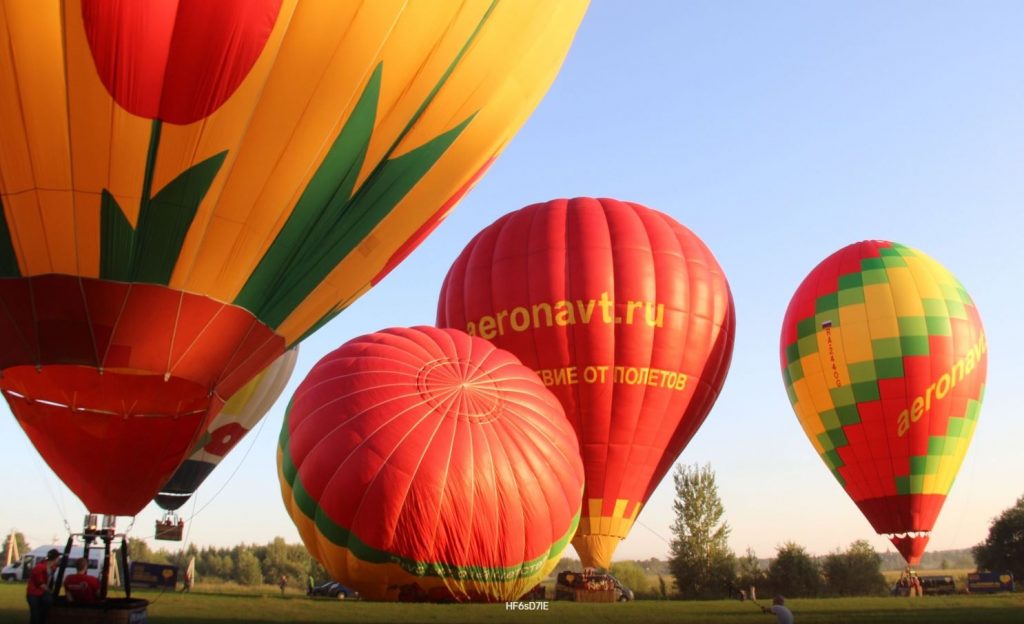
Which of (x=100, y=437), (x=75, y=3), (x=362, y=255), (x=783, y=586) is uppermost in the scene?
(x=75, y=3)

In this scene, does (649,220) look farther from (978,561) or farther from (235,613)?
(978,561)

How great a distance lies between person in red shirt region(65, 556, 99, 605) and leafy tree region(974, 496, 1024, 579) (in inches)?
1156

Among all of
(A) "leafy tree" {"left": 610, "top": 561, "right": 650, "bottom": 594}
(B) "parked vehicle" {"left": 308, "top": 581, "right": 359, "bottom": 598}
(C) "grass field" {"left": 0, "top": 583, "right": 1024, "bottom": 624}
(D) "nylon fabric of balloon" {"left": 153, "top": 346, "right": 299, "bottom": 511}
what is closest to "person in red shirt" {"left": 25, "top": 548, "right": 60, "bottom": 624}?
(C) "grass field" {"left": 0, "top": 583, "right": 1024, "bottom": 624}

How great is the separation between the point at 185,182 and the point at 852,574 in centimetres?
2268

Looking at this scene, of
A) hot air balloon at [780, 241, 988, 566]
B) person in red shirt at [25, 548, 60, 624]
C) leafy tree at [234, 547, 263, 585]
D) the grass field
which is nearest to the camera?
person in red shirt at [25, 548, 60, 624]

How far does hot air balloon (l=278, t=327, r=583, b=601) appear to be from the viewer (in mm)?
10555

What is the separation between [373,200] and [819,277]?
15.0 metres

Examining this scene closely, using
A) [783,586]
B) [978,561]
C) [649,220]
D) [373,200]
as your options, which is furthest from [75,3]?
[978,561]

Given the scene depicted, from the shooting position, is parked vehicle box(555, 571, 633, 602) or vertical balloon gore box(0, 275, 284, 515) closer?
vertical balloon gore box(0, 275, 284, 515)

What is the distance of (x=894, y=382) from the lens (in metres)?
17.9

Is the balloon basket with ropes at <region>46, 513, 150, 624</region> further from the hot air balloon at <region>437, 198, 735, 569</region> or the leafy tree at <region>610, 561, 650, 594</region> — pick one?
the leafy tree at <region>610, 561, 650, 594</region>

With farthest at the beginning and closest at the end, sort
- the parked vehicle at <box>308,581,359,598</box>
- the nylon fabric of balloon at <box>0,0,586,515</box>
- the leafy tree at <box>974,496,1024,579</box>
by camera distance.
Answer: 1. the leafy tree at <box>974,496,1024,579</box>
2. the parked vehicle at <box>308,581,359,598</box>
3. the nylon fabric of balloon at <box>0,0,586,515</box>

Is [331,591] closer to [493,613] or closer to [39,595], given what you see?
[493,613]

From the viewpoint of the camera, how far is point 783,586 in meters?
22.4
